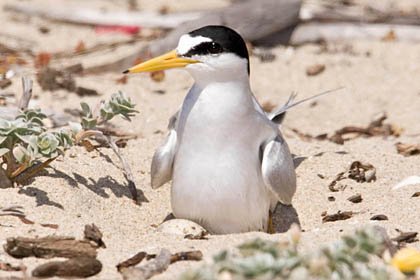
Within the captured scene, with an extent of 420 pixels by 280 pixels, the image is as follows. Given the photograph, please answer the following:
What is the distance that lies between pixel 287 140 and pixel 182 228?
1694mm

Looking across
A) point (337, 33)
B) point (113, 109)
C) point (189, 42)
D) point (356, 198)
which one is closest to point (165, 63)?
point (189, 42)

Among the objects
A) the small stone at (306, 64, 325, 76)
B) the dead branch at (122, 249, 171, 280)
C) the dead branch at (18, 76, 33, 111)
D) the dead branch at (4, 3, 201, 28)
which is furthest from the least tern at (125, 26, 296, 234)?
the dead branch at (4, 3, 201, 28)

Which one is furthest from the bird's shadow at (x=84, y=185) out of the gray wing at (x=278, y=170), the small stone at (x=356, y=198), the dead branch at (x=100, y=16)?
the dead branch at (x=100, y=16)

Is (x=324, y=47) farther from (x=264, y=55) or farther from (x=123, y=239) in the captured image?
(x=123, y=239)

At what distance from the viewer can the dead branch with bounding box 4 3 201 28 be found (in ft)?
24.2

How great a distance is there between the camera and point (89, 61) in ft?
22.5

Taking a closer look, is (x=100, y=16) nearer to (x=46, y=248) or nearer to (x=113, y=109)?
(x=113, y=109)

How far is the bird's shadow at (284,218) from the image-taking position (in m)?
4.15

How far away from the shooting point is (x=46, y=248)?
9.84 ft

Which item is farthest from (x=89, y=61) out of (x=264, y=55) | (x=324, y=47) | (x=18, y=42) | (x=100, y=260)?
(x=100, y=260)

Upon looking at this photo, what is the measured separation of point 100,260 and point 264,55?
4170 mm

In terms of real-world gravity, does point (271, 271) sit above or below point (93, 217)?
above

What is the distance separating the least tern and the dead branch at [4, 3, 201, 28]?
372 cm

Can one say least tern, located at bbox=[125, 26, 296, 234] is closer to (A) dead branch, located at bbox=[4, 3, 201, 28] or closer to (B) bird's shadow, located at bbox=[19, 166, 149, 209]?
(B) bird's shadow, located at bbox=[19, 166, 149, 209]
